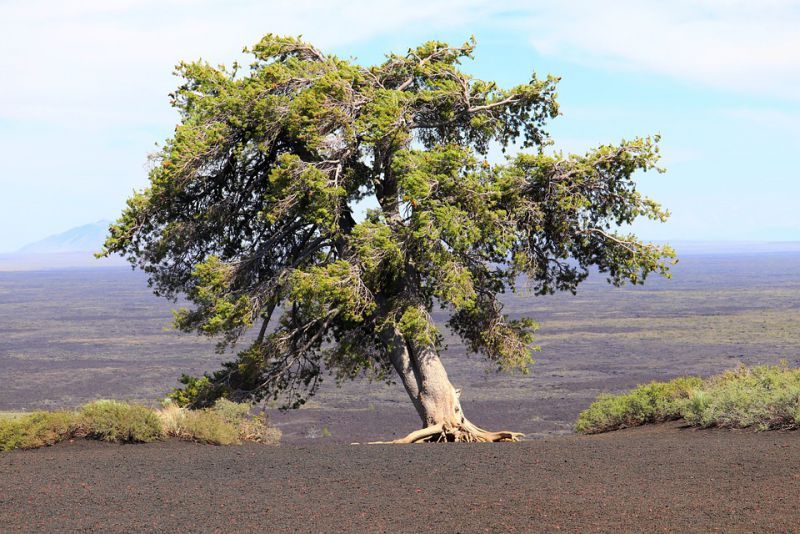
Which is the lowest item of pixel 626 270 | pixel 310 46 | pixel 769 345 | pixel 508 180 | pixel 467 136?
pixel 769 345

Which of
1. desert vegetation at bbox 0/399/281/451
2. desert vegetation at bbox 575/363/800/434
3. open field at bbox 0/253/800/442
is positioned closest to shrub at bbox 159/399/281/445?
desert vegetation at bbox 0/399/281/451

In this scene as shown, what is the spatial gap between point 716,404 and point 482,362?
133 ft

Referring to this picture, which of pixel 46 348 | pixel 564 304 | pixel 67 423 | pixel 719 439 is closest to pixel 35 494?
pixel 67 423

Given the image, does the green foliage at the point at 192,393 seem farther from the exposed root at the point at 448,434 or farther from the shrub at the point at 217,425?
the exposed root at the point at 448,434

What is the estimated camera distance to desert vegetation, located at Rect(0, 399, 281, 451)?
42.5 feet

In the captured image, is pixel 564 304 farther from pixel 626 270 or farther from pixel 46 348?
pixel 626 270

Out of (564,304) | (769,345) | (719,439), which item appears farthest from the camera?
(564,304)

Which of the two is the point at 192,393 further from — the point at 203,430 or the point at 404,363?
the point at 404,363

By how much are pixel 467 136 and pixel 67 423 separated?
375 inches

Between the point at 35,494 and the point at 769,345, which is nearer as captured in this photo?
the point at 35,494

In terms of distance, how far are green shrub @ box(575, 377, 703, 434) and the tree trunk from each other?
1.64m

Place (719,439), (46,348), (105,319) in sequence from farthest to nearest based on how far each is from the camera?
1. (105,319)
2. (46,348)
3. (719,439)

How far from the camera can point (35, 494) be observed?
31.9 ft

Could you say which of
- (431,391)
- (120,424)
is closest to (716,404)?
(431,391)
